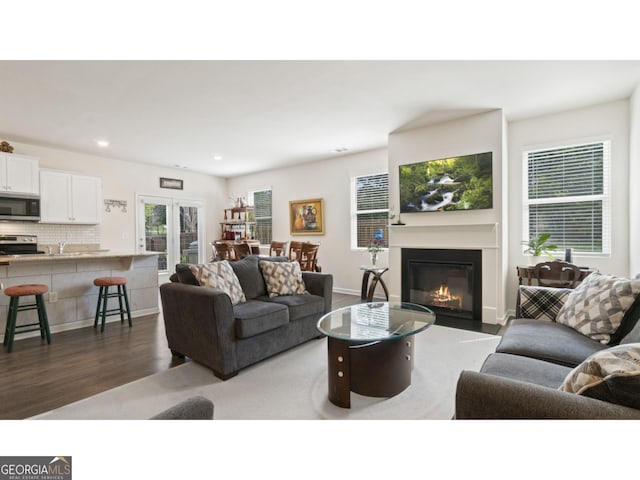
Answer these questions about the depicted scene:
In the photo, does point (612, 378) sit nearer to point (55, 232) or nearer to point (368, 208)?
point (368, 208)

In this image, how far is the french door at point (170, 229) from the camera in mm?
6391

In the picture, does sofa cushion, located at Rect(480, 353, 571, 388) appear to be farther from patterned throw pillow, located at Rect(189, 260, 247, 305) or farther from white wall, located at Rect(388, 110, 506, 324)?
white wall, located at Rect(388, 110, 506, 324)

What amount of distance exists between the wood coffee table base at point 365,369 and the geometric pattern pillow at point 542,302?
1.06 meters

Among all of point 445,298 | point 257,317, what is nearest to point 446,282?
point 445,298

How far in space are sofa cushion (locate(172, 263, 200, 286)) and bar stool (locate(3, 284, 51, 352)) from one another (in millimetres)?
1584

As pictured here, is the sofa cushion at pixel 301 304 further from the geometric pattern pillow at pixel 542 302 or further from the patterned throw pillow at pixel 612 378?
the patterned throw pillow at pixel 612 378

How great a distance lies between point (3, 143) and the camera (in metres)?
4.44

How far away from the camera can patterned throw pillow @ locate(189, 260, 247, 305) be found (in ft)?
8.89

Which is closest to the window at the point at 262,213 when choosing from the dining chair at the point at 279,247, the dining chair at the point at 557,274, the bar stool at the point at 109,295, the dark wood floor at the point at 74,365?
the dining chair at the point at 279,247

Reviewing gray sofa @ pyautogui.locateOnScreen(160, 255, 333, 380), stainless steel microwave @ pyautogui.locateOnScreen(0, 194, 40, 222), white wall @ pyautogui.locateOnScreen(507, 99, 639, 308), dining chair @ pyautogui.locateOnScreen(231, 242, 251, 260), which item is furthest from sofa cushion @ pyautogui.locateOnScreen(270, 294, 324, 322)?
stainless steel microwave @ pyautogui.locateOnScreen(0, 194, 40, 222)

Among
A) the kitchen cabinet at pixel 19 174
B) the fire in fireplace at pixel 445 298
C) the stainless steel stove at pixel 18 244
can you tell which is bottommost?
the fire in fireplace at pixel 445 298

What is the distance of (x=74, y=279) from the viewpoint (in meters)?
3.68

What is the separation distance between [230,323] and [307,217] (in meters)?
4.20
